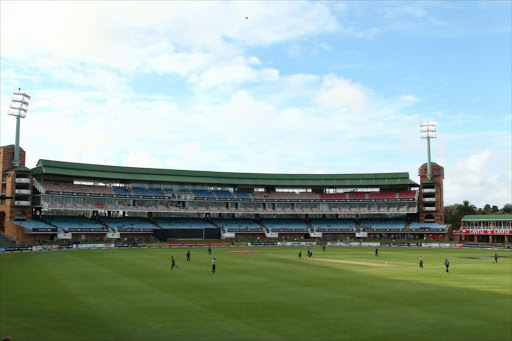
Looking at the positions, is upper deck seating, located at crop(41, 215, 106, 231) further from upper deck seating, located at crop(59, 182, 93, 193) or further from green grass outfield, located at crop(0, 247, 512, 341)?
green grass outfield, located at crop(0, 247, 512, 341)

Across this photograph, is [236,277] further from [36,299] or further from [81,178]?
[81,178]

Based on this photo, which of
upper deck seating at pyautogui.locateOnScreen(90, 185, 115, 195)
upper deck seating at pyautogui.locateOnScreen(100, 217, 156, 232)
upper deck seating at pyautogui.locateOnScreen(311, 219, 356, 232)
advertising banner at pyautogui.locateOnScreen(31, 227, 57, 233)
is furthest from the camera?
upper deck seating at pyautogui.locateOnScreen(311, 219, 356, 232)

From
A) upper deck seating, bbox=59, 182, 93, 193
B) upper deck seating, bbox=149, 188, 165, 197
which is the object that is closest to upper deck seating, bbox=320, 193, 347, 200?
upper deck seating, bbox=149, 188, 165, 197

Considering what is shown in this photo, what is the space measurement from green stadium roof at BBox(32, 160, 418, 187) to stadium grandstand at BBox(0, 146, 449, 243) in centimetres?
25

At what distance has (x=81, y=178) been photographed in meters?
98.6

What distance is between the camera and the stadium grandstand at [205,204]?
8581 cm

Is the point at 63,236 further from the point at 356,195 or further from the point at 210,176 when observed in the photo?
the point at 356,195

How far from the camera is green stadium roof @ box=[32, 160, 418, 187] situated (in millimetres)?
94144

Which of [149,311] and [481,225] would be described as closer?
[149,311]

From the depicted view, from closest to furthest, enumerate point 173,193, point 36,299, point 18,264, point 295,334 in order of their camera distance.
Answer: point 295,334
point 36,299
point 18,264
point 173,193

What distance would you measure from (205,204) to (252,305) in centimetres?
8315

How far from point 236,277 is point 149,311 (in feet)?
49.3

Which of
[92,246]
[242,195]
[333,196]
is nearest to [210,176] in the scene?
[242,195]

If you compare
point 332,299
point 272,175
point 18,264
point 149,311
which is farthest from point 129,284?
point 272,175
